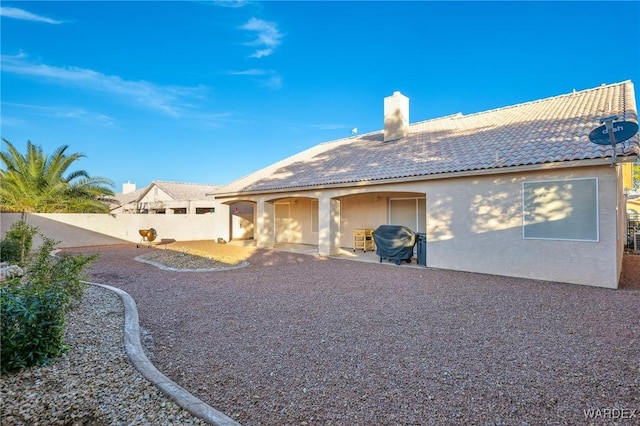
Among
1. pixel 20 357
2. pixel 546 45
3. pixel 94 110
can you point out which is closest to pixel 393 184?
pixel 546 45

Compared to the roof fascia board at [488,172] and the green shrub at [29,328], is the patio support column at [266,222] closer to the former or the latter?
the roof fascia board at [488,172]

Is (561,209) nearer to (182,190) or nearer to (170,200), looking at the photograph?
(170,200)

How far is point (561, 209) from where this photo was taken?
8.14 m

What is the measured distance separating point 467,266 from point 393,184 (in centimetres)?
353

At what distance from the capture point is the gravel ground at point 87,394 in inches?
→ 105

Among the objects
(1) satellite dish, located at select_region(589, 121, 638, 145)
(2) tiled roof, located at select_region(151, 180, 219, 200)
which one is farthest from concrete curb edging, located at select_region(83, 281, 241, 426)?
(2) tiled roof, located at select_region(151, 180, 219, 200)

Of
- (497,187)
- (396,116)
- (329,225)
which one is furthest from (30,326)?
(396,116)

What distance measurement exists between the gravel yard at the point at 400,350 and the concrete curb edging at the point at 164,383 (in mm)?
185

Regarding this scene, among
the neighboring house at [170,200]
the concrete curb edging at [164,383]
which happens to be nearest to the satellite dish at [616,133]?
the concrete curb edging at [164,383]

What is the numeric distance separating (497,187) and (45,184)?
21.7 metres

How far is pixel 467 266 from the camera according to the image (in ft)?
31.9

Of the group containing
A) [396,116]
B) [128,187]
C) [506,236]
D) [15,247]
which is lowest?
[15,247]

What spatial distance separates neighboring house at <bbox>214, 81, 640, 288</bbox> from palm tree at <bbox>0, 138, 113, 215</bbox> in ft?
35.2

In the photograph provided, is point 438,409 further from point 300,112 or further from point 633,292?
point 300,112
